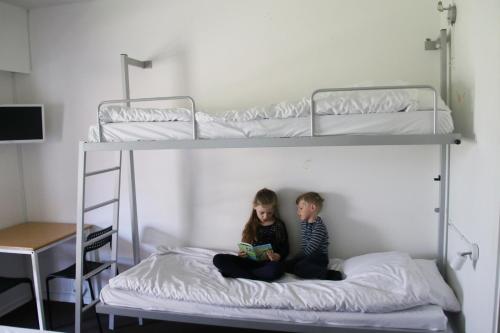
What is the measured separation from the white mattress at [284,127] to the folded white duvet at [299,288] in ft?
3.14

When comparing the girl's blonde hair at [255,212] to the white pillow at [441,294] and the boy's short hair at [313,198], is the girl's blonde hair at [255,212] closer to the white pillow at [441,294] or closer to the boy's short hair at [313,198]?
the boy's short hair at [313,198]

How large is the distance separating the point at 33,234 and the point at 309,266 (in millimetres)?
2452

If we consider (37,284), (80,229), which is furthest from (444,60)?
(37,284)

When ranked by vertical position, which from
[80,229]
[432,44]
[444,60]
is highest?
[432,44]

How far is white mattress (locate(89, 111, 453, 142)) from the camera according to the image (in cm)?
217

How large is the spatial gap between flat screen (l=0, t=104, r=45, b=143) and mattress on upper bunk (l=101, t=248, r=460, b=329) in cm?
172

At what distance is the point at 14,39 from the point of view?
359cm

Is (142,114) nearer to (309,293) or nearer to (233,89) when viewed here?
(233,89)

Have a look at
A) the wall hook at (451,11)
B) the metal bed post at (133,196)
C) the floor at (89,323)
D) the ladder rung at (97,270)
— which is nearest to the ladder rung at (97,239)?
the metal bed post at (133,196)

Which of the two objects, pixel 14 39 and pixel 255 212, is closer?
pixel 255 212

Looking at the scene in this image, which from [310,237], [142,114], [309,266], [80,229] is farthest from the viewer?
[310,237]

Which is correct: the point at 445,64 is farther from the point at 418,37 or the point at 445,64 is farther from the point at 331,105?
the point at 331,105

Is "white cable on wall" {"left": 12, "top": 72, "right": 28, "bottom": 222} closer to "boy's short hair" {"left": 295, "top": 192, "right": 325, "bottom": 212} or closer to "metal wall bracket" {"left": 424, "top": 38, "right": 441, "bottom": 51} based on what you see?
"boy's short hair" {"left": 295, "top": 192, "right": 325, "bottom": 212}

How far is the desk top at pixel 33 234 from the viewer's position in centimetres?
313
